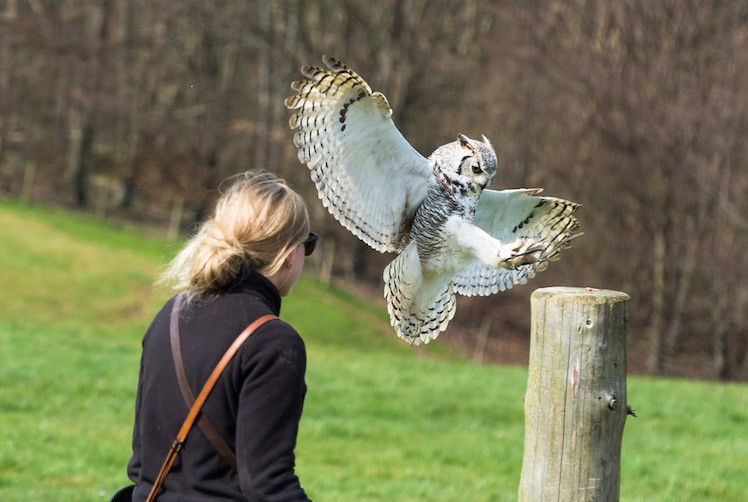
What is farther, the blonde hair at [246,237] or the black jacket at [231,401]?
the blonde hair at [246,237]

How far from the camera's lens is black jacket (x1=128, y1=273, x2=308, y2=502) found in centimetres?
222

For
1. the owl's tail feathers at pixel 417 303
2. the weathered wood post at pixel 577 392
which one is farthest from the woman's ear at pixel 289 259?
the weathered wood post at pixel 577 392

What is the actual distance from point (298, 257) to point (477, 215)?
30.8 inches

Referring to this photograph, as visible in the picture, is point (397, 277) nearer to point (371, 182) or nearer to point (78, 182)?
point (371, 182)

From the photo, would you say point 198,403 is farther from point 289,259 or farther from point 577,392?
point 577,392

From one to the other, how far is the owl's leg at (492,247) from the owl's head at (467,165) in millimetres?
114

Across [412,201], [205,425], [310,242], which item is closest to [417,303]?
[412,201]

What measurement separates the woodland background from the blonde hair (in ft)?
37.0

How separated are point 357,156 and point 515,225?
58cm

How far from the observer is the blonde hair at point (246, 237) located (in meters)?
2.35

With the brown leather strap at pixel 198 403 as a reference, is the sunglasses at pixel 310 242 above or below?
above

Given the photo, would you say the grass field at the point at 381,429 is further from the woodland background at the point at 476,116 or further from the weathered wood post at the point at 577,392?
the woodland background at the point at 476,116

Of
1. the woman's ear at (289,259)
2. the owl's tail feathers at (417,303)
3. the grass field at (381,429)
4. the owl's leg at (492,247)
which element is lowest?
the grass field at (381,429)

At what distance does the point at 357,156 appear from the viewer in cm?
297
